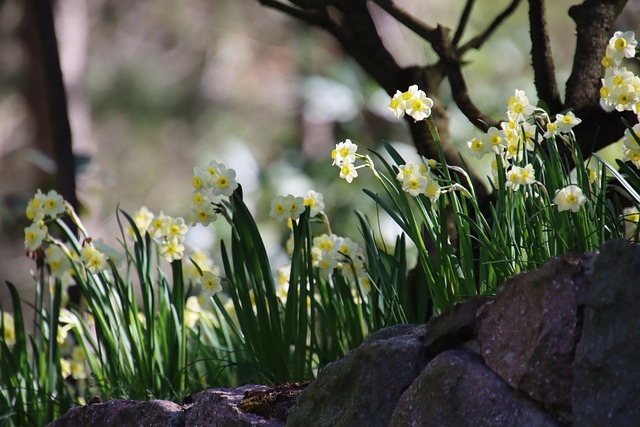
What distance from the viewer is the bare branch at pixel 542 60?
2172 mm

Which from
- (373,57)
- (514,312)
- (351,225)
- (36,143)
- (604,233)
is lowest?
(514,312)

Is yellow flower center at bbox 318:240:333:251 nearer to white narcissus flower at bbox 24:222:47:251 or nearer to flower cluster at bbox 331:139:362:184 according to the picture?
flower cluster at bbox 331:139:362:184

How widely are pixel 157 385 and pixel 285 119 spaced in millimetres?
14852

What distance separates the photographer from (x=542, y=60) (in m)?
2.19

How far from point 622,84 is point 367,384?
799mm

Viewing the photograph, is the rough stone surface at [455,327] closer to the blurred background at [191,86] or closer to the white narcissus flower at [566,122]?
the white narcissus flower at [566,122]

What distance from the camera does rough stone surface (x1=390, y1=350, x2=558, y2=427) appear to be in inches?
51.3

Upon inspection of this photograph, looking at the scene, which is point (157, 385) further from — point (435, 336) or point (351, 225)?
point (351, 225)

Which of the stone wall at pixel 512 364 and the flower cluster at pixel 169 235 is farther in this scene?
the flower cluster at pixel 169 235

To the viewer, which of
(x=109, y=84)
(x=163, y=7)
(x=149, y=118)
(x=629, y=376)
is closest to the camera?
(x=629, y=376)

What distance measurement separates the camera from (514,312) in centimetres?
137

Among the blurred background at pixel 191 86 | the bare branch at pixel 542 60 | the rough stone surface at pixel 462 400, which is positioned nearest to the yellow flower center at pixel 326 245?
the bare branch at pixel 542 60

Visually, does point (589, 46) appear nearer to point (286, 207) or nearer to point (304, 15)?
point (286, 207)

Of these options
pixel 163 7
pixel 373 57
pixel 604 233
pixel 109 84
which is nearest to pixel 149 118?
pixel 109 84
